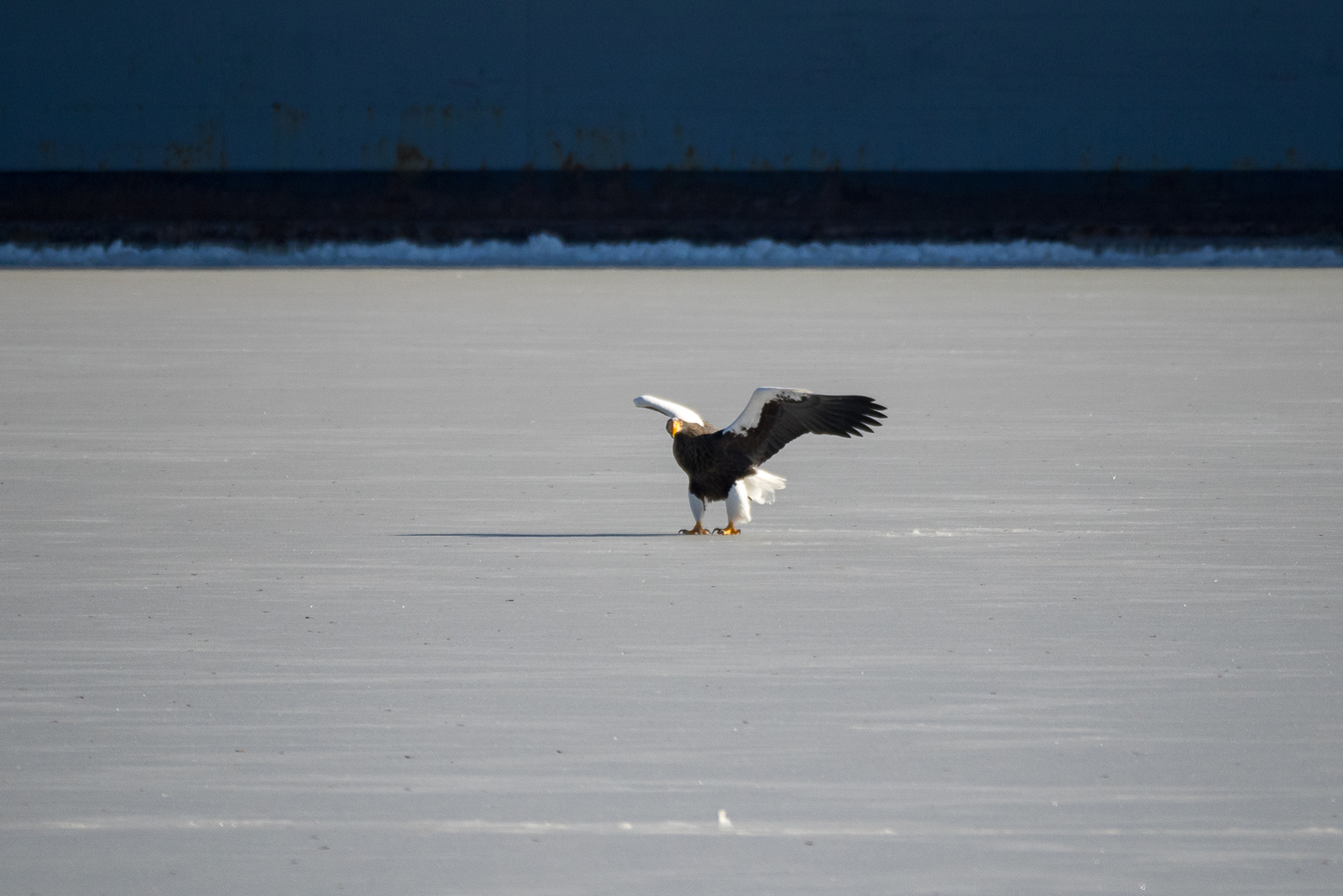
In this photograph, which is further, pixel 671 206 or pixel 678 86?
pixel 671 206

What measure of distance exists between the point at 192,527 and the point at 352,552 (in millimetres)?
888

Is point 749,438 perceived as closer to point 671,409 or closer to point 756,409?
point 756,409

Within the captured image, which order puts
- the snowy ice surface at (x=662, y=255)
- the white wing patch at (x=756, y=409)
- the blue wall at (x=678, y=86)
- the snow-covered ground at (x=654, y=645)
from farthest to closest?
1. the snowy ice surface at (x=662, y=255)
2. the blue wall at (x=678, y=86)
3. the white wing patch at (x=756, y=409)
4. the snow-covered ground at (x=654, y=645)

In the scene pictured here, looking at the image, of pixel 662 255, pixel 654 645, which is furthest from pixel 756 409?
pixel 662 255

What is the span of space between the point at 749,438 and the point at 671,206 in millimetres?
24153

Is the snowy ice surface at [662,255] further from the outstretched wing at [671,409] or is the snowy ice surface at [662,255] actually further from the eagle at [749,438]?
the eagle at [749,438]

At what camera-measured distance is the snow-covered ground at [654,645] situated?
3.68 m

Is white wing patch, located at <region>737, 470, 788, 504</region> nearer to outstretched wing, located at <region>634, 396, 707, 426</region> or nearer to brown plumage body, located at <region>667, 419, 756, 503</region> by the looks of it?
brown plumage body, located at <region>667, 419, 756, 503</region>

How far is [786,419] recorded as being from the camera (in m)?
7.55

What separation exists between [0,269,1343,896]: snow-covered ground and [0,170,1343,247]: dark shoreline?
59.1 feet

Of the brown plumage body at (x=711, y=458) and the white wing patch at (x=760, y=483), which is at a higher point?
the brown plumage body at (x=711, y=458)

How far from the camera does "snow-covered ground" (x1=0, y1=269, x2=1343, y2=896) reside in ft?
12.1

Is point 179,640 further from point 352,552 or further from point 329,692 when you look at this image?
point 352,552

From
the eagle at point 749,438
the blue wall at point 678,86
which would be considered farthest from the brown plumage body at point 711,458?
the blue wall at point 678,86
